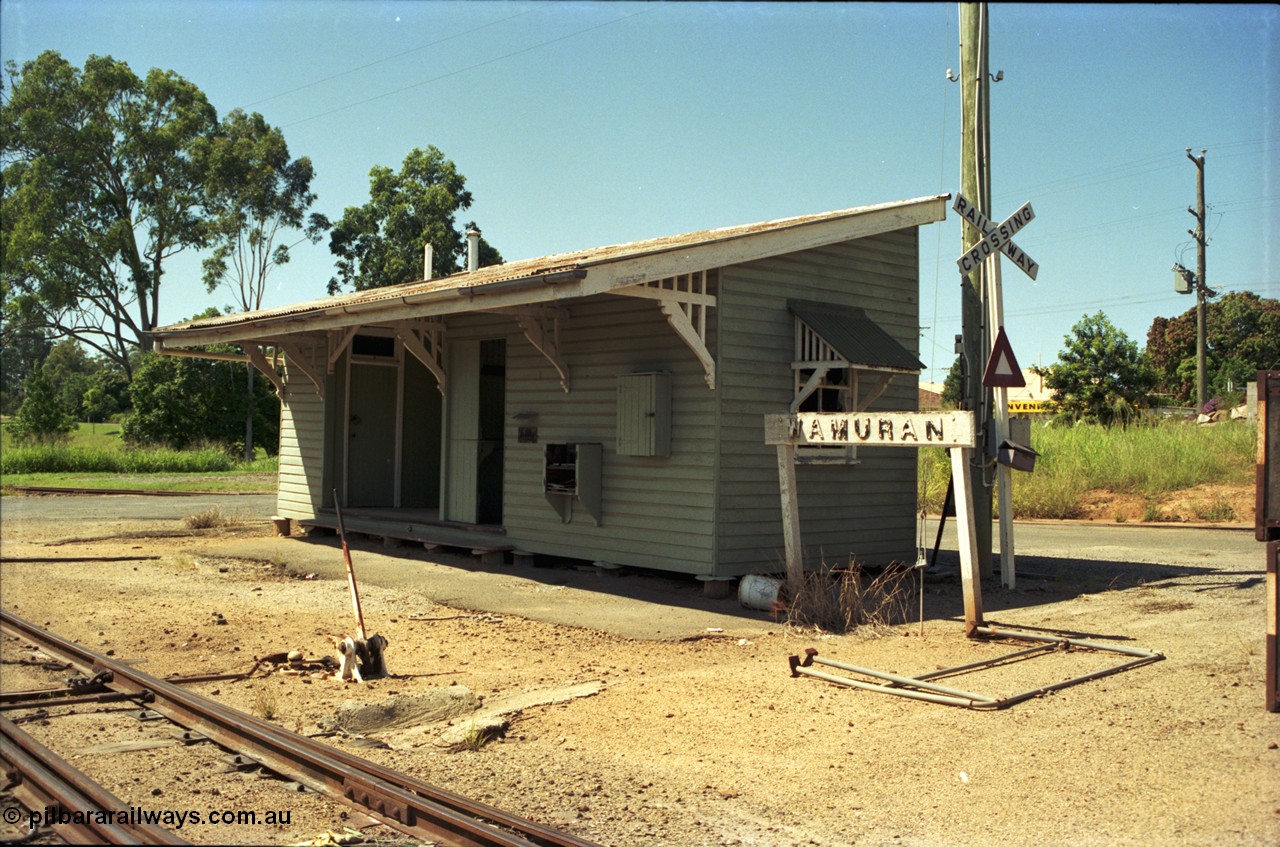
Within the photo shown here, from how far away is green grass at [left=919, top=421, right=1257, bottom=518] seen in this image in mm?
19266

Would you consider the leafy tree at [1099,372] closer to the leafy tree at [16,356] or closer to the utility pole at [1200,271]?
the utility pole at [1200,271]

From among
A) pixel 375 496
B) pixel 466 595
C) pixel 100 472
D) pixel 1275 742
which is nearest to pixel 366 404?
pixel 375 496

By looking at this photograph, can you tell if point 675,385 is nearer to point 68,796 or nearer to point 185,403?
point 68,796

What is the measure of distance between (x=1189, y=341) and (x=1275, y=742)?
149 ft

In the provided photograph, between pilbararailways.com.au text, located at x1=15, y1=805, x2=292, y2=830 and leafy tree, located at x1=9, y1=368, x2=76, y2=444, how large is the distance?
1327 inches

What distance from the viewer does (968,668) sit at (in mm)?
6734

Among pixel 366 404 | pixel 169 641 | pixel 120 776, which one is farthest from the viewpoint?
pixel 366 404

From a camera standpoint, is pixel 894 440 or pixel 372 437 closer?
pixel 894 440

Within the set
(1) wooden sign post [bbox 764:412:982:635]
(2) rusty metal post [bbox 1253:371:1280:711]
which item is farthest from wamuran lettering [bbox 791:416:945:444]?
(2) rusty metal post [bbox 1253:371:1280:711]

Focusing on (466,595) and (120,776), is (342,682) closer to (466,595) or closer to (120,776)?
(120,776)

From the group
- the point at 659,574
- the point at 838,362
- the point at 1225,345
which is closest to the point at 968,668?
the point at 838,362

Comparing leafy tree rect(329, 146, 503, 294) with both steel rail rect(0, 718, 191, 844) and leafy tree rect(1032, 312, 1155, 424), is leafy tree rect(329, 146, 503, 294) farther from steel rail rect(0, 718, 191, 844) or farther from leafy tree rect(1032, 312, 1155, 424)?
steel rail rect(0, 718, 191, 844)

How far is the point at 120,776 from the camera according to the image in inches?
183

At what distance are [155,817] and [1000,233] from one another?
7766 millimetres
